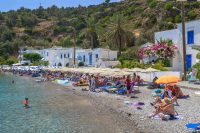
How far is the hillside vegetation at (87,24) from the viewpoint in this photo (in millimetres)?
90125

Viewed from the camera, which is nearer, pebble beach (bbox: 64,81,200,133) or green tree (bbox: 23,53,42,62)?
pebble beach (bbox: 64,81,200,133)

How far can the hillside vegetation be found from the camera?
9012 centimetres

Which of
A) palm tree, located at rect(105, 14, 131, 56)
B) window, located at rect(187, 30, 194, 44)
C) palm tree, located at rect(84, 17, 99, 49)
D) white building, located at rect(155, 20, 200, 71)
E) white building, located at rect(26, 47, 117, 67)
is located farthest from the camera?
palm tree, located at rect(84, 17, 99, 49)

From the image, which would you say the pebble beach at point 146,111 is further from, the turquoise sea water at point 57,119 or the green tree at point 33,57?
the green tree at point 33,57

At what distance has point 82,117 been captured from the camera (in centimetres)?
2356

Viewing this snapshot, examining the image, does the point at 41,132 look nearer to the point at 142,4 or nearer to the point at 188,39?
the point at 188,39

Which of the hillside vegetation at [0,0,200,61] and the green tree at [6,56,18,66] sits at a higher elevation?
the hillside vegetation at [0,0,200,61]

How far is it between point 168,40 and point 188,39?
3568mm

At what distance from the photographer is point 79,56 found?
86938 millimetres

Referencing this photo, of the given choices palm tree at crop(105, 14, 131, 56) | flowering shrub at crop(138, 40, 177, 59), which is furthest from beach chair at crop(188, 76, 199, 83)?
palm tree at crop(105, 14, 131, 56)

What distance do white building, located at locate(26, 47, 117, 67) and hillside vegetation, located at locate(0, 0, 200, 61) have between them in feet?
9.41

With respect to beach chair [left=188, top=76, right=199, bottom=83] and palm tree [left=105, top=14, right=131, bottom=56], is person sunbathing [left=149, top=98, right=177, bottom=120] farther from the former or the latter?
palm tree [left=105, top=14, right=131, bottom=56]

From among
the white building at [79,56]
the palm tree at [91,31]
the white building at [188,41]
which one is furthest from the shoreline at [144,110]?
the palm tree at [91,31]

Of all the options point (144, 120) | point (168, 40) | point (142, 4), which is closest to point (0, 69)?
point (142, 4)
